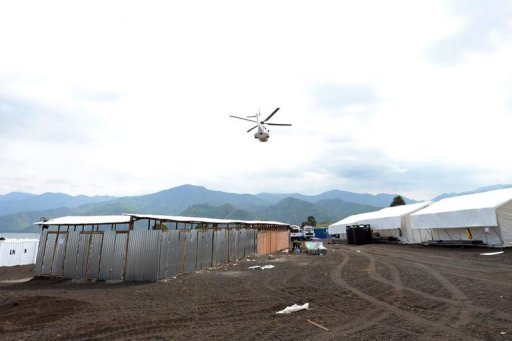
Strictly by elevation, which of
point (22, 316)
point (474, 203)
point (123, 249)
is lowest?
point (22, 316)

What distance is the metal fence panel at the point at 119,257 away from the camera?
1741 cm

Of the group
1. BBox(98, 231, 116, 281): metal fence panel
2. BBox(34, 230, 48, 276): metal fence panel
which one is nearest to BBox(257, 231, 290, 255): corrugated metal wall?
BBox(98, 231, 116, 281): metal fence panel

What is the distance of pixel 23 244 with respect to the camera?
3081 centimetres

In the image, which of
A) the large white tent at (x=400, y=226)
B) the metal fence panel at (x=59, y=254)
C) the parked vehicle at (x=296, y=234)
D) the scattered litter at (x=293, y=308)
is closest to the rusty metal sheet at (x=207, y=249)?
the metal fence panel at (x=59, y=254)

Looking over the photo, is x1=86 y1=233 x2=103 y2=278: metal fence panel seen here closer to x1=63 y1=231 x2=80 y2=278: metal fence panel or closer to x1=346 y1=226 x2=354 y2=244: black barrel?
x1=63 y1=231 x2=80 y2=278: metal fence panel

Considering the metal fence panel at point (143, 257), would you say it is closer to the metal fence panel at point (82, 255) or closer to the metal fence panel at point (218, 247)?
the metal fence panel at point (82, 255)

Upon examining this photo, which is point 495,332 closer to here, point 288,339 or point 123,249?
point 288,339

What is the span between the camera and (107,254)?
1800cm

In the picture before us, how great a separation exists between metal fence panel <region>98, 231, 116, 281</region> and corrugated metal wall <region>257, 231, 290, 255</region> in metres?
17.8

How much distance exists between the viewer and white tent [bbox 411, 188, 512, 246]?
25828 mm

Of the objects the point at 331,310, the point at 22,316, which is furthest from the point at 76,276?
the point at 331,310

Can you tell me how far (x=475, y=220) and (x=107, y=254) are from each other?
29.0 meters

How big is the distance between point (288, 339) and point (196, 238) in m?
14.5

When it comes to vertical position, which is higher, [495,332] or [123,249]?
[123,249]
